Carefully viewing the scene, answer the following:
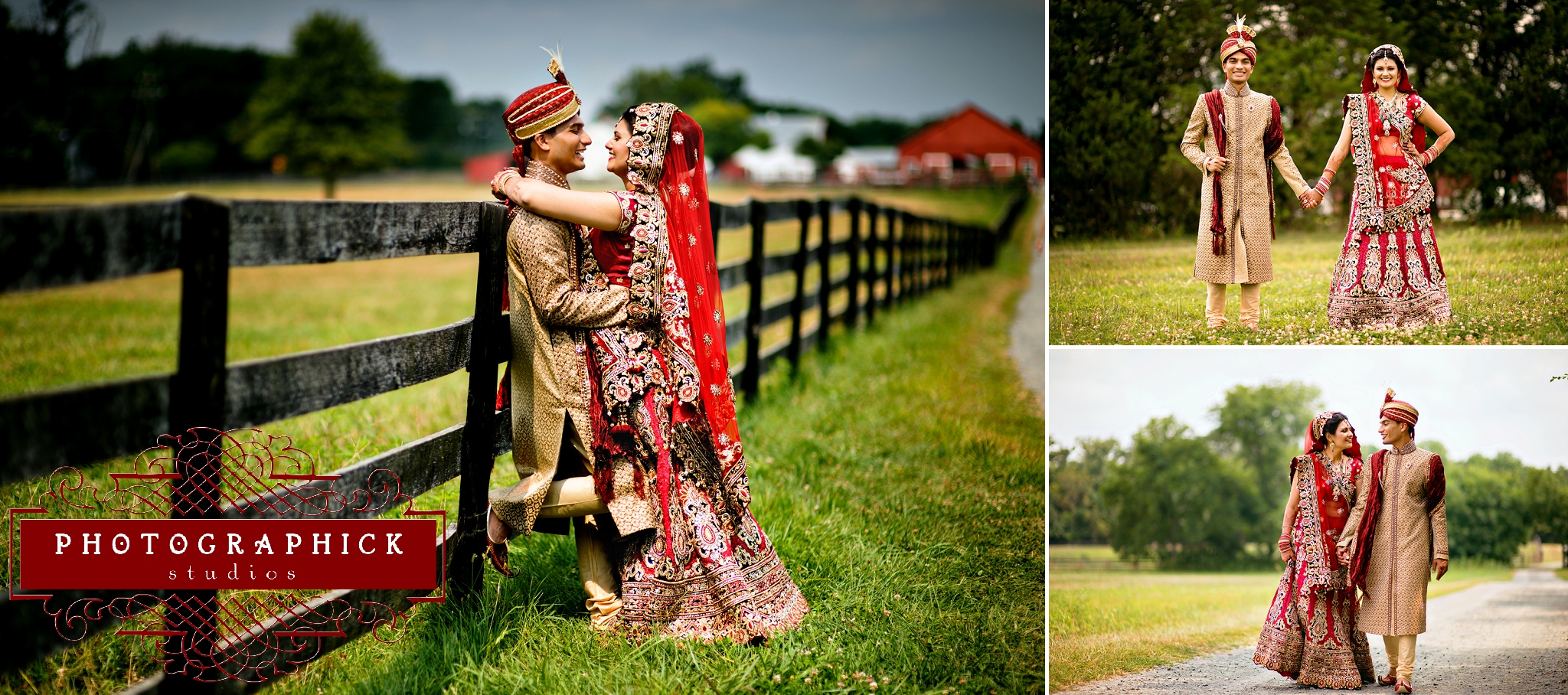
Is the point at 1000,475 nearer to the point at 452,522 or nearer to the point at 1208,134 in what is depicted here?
the point at 1208,134

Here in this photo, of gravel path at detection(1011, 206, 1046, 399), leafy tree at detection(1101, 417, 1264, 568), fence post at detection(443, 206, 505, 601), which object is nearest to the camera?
fence post at detection(443, 206, 505, 601)

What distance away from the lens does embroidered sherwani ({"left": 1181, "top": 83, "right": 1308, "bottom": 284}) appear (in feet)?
9.87

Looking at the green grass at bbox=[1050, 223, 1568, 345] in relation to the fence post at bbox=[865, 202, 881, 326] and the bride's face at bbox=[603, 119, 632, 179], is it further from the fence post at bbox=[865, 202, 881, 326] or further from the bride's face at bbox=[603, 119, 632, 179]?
the fence post at bbox=[865, 202, 881, 326]

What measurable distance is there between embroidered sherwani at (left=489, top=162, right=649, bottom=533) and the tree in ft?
190

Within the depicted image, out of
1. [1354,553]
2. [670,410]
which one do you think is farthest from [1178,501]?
[670,410]

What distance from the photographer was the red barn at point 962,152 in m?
29.4

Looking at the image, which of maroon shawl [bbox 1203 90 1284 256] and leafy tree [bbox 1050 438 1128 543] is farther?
leafy tree [bbox 1050 438 1128 543]

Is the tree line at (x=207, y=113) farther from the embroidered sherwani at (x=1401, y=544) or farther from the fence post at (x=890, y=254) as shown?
the embroidered sherwani at (x=1401, y=544)

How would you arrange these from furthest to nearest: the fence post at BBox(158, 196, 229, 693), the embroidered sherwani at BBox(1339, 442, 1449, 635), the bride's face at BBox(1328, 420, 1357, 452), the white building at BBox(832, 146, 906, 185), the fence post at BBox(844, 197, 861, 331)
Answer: the white building at BBox(832, 146, 906, 185) < the fence post at BBox(844, 197, 861, 331) < the bride's face at BBox(1328, 420, 1357, 452) < the embroidered sherwani at BBox(1339, 442, 1449, 635) < the fence post at BBox(158, 196, 229, 693)

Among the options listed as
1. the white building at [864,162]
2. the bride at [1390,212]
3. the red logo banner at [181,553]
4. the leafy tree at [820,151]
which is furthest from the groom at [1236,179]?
the leafy tree at [820,151]

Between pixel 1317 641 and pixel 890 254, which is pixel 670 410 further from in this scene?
pixel 890 254

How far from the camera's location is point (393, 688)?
2529 millimetres

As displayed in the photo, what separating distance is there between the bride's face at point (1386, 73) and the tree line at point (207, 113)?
1666 centimetres

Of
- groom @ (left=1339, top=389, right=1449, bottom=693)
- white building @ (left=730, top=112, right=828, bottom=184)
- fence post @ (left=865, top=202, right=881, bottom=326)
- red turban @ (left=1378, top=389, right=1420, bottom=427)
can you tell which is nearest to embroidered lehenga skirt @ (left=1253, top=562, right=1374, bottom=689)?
groom @ (left=1339, top=389, right=1449, bottom=693)
